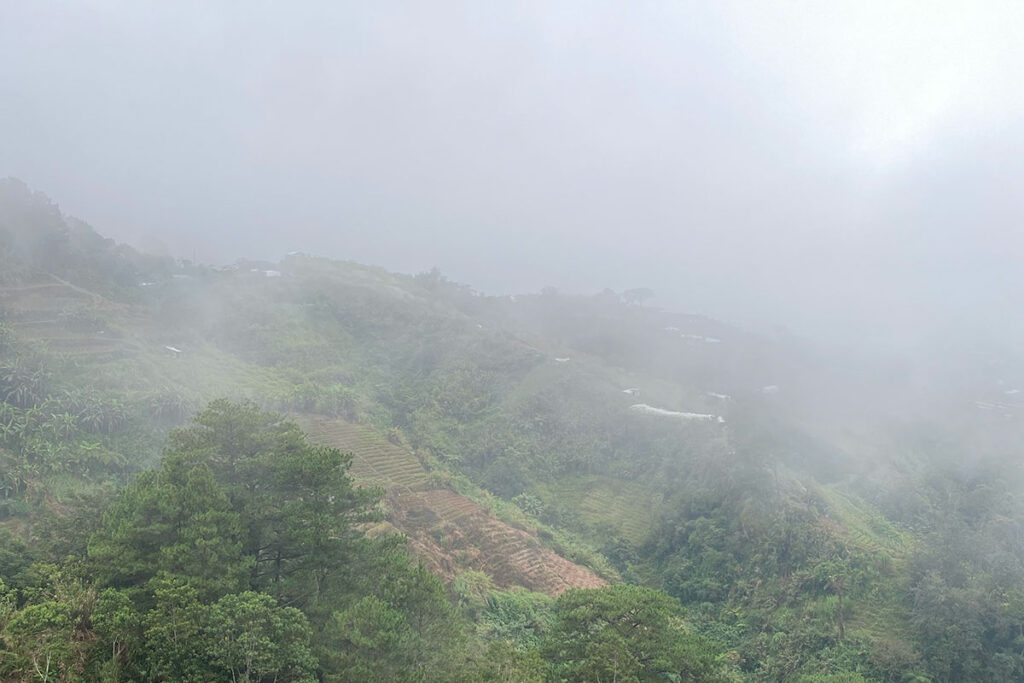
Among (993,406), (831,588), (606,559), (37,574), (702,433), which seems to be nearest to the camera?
(37,574)

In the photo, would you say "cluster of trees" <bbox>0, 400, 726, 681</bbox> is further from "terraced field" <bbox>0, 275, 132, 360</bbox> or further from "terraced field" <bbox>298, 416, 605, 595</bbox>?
"terraced field" <bbox>0, 275, 132, 360</bbox>

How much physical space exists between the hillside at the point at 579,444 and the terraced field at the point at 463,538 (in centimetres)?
20

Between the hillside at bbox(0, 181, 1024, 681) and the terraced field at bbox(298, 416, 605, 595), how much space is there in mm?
195

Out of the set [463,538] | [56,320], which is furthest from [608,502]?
[56,320]

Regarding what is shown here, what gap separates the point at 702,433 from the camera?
46.9 meters

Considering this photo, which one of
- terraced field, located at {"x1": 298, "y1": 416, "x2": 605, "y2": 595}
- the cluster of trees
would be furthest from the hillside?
the cluster of trees

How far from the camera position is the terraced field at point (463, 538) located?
29.3 metres

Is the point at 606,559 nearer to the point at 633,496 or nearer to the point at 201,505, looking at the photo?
the point at 633,496

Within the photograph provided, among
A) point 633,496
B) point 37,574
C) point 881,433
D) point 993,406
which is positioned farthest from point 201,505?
point 993,406

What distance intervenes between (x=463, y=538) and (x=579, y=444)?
19050 millimetres

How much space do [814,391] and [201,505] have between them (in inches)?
2817

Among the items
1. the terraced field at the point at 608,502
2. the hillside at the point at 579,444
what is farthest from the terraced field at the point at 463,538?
the terraced field at the point at 608,502

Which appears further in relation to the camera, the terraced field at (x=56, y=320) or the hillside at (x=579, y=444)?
the terraced field at (x=56, y=320)

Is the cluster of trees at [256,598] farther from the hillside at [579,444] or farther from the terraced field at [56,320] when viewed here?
the terraced field at [56,320]
